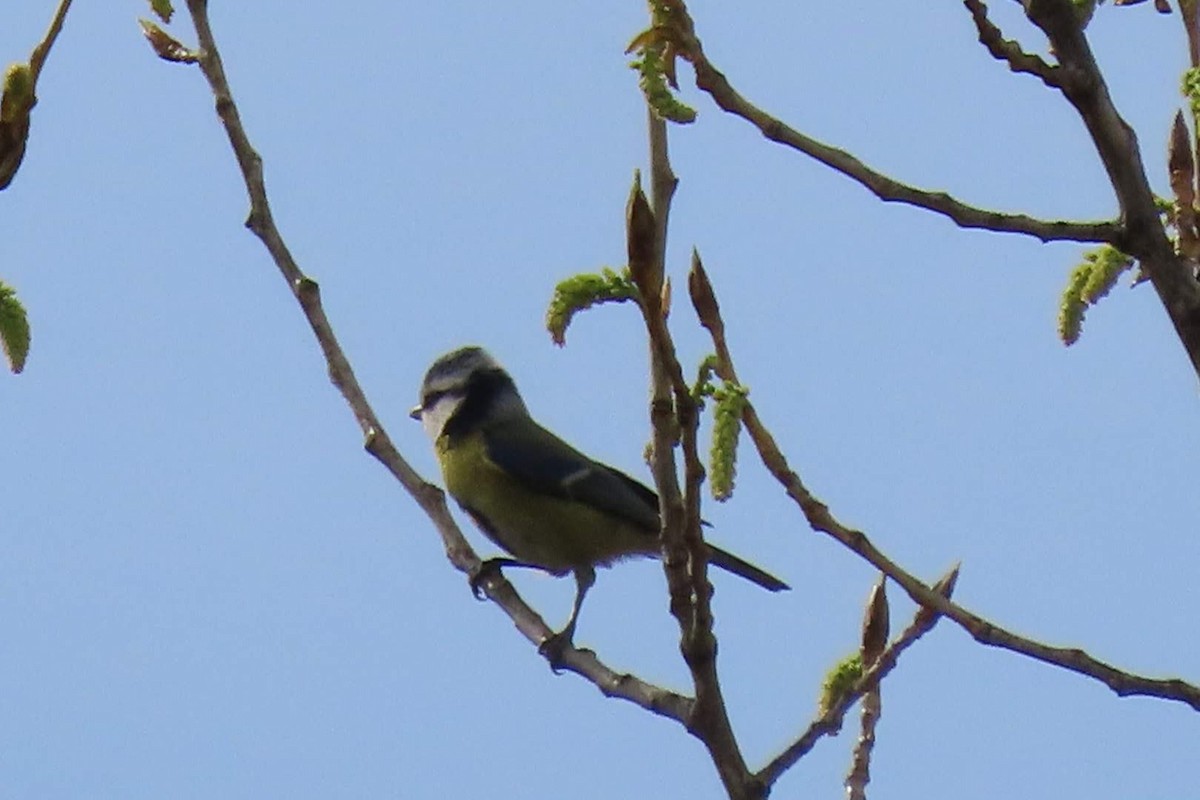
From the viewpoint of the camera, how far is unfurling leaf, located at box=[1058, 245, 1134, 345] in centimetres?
246

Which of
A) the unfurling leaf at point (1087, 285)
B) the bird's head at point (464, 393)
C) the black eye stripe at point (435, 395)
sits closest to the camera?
the unfurling leaf at point (1087, 285)

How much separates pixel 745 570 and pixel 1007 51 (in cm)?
372

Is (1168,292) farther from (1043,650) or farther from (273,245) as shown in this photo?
(273,245)

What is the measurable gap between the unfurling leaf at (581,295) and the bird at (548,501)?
3.36 metres

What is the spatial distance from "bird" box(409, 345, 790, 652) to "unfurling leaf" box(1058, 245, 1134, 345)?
293cm

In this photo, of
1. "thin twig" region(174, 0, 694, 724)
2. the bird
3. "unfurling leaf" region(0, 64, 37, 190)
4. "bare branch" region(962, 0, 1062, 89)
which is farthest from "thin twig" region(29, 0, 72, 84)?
the bird

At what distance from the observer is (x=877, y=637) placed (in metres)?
2.75

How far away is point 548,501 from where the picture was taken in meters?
5.70

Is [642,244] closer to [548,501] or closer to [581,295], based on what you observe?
[581,295]

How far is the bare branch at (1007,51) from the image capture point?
198 centimetres

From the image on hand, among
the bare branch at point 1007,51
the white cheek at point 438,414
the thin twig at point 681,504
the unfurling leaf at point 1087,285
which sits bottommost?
the thin twig at point 681,504

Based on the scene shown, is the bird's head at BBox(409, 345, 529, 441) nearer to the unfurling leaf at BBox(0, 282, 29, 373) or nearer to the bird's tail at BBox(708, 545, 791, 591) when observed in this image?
the bird's tail at BBox(708, 545, 791, 591)

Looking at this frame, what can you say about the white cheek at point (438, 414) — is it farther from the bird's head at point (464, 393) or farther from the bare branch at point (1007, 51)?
the bare branch at point (1007, 51)

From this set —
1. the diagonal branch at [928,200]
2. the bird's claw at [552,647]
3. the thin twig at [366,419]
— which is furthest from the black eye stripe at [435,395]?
the diagonal branch at [928,200]
